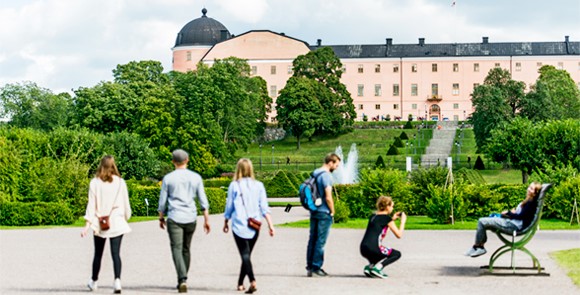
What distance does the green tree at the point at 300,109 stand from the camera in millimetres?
87312

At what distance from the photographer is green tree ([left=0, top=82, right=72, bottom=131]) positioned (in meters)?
97.4

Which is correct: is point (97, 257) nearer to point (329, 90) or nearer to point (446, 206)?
point (446, 206)

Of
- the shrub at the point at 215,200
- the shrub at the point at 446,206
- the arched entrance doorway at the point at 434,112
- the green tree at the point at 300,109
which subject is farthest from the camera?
the arched entrance doorway at the point at 434,112

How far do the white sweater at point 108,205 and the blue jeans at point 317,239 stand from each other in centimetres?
252

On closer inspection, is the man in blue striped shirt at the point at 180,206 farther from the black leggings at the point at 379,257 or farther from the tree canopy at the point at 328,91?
the tree canopy at the point at 328,91

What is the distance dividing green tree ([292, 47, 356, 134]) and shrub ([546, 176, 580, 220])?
60.3 metres

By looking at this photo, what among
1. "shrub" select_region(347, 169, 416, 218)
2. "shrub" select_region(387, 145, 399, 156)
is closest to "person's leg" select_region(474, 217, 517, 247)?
"shrub" select_region(347, 169, 416, 218)

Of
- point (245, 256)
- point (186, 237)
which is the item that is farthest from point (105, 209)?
point (245, 256)

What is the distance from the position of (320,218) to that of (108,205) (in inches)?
110

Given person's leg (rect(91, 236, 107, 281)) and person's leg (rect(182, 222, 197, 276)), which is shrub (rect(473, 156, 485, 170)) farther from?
person's leg (rect(91, 236, 107, 281))

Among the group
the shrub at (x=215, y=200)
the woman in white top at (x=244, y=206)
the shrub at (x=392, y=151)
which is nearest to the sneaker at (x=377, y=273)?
the woman in white top at (x=244, y=206)

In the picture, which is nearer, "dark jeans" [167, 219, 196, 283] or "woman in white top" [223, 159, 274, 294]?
"dark jeans" [167, 219, 196, 283]

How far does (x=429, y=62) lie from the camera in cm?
11781

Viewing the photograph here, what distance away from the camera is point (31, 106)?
98.8 m
